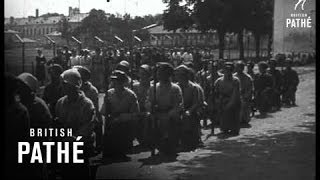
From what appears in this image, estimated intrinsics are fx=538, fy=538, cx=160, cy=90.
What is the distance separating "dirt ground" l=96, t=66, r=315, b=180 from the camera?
215 inches

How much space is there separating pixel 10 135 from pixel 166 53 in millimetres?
2516

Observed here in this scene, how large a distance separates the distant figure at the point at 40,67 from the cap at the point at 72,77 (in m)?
0.21

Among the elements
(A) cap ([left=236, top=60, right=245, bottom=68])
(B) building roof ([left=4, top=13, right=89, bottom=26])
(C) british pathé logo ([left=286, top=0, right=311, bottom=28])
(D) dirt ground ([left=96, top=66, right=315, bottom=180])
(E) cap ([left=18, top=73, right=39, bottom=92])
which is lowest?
(D) dirt ground ([left=96, top=66, right=315, bottom=180])

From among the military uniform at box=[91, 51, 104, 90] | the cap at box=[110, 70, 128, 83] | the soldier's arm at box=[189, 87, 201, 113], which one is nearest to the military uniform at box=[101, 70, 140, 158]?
the cap at box=[110, 70, 128, 83]

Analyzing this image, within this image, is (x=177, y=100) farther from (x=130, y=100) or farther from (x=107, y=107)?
(x=107, y=107)

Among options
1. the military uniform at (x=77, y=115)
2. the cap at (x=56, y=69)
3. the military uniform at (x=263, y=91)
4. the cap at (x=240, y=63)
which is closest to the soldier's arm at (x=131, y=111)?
the military uniform at (x=77, y=115)

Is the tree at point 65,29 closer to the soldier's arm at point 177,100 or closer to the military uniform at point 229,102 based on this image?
the soldier's arm at point 177,100

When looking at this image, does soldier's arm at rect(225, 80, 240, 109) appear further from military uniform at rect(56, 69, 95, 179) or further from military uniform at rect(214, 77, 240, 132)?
military uniform at rect(56, 69, 95, 179)

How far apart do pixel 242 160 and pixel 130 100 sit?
143 centimetres

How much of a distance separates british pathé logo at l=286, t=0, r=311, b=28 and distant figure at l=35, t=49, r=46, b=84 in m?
2.72

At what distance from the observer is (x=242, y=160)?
19.8 feet

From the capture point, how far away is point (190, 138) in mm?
6824

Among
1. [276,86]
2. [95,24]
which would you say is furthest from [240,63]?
[95,24]

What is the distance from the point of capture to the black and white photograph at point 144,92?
181 inches
